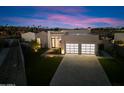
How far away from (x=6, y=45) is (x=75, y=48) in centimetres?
526

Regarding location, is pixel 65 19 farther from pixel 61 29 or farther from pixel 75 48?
pixel 75 48

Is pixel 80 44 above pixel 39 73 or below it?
above

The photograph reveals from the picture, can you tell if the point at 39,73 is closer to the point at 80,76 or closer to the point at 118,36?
the point at 80,76

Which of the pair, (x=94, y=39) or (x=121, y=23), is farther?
(x=121, y=23)

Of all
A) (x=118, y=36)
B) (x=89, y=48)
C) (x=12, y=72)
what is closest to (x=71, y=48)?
(x=89, y=48)

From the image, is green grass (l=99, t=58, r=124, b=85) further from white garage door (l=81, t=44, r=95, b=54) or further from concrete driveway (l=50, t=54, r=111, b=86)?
white garage door (l=81, t=44, r=95, b=54)

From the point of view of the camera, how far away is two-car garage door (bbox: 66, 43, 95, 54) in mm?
9750

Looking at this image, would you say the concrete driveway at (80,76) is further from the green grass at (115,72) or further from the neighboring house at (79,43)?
the neighboring house at (79,43)

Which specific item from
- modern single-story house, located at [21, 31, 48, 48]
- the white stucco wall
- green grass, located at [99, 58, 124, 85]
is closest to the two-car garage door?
the white stucco wall

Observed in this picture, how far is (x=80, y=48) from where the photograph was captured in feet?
32.4

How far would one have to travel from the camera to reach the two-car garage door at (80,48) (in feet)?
32.0

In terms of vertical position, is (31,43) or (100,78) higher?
(31,43)
